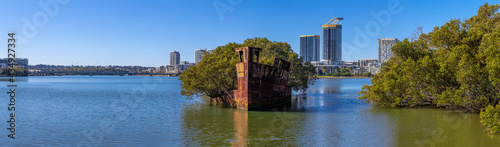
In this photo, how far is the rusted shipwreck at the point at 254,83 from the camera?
105 feet

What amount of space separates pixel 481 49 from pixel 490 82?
2359 mm

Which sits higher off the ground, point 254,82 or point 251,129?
point 254,82

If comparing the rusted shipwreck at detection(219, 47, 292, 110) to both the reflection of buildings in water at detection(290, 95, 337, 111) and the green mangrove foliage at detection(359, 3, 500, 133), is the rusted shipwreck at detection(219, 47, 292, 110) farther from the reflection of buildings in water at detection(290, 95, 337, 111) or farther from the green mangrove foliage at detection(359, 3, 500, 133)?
the green mangrove foliage at detection(359, 3, 500, 133)

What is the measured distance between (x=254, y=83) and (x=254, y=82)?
0.30 feet

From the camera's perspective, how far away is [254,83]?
107ft

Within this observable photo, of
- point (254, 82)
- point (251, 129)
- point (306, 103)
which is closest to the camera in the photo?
point (251, 129)

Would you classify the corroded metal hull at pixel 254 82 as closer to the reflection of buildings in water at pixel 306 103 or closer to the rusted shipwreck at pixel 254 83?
the rusted shipwreck at pixel 254 83

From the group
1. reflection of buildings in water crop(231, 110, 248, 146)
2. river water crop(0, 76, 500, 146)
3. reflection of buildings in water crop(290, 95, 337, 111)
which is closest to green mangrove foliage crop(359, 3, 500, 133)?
river water crop(0, 76, 500, 146)

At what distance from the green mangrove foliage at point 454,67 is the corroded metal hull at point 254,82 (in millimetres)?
9829

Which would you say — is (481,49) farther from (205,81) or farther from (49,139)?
(49,139)

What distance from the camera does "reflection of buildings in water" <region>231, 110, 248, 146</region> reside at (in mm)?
19838

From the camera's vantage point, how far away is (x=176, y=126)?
25250 millimetres

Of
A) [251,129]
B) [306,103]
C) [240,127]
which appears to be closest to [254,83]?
[240,127]

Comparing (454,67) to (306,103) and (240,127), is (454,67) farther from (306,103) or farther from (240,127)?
(306,103)
